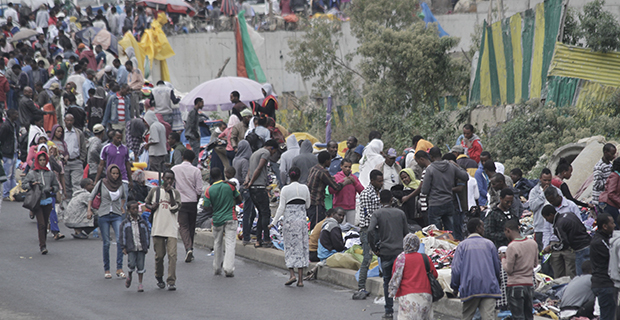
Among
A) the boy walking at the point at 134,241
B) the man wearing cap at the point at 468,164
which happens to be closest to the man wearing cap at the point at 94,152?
the boy walking at the point at 134,241

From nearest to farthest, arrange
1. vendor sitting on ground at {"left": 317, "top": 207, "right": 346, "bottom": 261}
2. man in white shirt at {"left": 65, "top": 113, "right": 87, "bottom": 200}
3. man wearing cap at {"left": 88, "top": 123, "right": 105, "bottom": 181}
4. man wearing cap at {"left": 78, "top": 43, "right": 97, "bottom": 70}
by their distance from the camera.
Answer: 1. vendor sitting on ground at {"left": 317, "top": 207, "right": 346, "bottom": 261}
2. man wearing cap at {"left": 88, "top": 123, "right": 105, "bottom": 181}
3. man in white shirt at {"left": 65, "top": 113, "right": 87, "bottom": 200}
4. man wearing cap at {"left": 78, "top": 43, "right": 97, "bottom": 70}

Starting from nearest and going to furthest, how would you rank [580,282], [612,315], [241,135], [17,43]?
[612,315], [580,282], [241,135], [17,43]

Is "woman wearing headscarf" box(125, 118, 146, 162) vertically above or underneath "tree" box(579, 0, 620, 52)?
underneath

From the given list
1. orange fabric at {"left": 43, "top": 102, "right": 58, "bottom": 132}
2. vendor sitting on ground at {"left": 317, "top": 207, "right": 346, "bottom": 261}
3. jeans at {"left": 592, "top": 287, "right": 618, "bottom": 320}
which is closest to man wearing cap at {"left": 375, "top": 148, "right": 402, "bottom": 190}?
vendor sitting on ground at {"left": 317, "top": 207, "right": 346, "bottom": 261}

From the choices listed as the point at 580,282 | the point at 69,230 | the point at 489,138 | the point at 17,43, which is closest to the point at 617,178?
the point at 580,282

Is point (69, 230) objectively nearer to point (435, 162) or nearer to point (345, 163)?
point (345, 163)

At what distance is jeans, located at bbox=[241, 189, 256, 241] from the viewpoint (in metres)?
12.6

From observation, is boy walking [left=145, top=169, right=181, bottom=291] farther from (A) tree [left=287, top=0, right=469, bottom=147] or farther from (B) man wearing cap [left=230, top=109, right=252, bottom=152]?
(A) tree [left=287, top=0, right=469, bottom=147]

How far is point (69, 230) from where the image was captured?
14.7m

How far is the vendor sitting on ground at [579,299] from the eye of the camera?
341 inches

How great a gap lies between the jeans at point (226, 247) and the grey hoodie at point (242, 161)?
240 centimetres

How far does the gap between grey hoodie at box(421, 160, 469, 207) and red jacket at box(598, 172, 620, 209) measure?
78.9 inches

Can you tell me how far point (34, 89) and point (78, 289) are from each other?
1293cm

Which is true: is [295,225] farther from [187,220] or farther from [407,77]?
[407,77]
